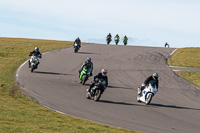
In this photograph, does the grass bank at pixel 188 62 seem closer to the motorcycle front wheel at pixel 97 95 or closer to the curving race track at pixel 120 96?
the curving race track at pixel 120 96

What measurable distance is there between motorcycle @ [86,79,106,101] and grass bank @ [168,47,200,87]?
12.1m

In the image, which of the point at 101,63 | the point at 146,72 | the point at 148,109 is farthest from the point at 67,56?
the point at 148,109

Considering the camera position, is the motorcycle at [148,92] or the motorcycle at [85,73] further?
the motorcycle at [85,73]

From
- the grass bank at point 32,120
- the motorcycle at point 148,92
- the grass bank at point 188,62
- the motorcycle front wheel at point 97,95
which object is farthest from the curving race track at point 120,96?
the grass bank at point 188,62

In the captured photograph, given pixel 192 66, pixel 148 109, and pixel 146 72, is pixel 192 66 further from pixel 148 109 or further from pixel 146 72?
pixel 148 109

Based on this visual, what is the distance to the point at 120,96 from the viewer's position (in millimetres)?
20656

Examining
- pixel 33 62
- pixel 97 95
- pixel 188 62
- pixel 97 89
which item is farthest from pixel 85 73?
pixel 188 62

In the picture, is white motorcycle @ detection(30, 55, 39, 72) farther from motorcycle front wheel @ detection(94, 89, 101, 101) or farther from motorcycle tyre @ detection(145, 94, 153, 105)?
motorcycle tyre @ detection(145, 94, 153, 105)

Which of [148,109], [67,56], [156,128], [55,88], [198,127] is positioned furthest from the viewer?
[67,56]

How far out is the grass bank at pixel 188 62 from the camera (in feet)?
101

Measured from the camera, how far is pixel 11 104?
1538cm

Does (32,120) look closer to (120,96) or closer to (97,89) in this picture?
(97,89)

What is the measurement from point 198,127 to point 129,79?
12.8 m

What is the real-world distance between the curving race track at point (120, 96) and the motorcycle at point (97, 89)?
→ 362 millimetres
